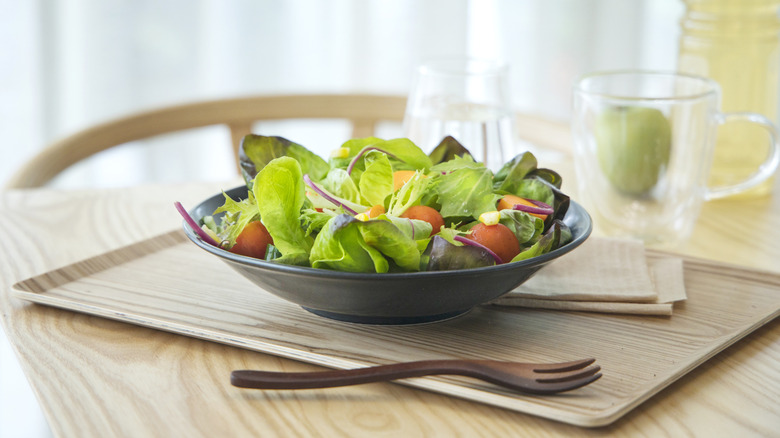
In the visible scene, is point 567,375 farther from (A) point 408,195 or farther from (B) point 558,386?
(A) point 408,195

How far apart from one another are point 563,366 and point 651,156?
1.36 feet

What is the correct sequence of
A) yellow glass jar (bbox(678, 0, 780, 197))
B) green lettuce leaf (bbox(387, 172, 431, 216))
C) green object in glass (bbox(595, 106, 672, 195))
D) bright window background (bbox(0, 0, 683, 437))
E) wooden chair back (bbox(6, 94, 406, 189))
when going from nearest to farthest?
1. green lettuce leaf (bbox(387, 172, 431, 216))
2. green object in glass (bbox(595, 106, 672, 195))
3. yellow glass jar (bbox(678, 0, 780, 197))
4. wooden chair back (bbox(6, 94, 406, 189))
5. bright window background (bbox(0, 0, 683, 437))

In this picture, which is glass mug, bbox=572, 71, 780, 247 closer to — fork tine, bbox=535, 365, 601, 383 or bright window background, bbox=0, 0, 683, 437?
fork tine, bbox=535, 365, 601, 383

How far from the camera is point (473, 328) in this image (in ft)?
2.03

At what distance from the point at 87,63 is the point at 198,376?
1.51m

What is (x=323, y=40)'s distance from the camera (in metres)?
2.15

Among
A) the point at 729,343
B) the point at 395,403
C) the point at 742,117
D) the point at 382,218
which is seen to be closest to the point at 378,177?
the point at 382,218

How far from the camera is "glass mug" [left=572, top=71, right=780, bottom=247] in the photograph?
2.77 feet

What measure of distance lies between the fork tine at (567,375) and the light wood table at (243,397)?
29 millimetres


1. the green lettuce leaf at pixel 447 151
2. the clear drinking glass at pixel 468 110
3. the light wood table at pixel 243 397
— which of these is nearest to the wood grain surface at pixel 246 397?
the light wood table at pixel 243 397

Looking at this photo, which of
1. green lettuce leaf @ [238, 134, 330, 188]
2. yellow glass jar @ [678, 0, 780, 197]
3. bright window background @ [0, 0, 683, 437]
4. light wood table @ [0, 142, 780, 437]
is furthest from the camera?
bright window background @ [0, 0, 683, 437]

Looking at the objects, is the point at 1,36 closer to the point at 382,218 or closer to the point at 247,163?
the point at 247,163

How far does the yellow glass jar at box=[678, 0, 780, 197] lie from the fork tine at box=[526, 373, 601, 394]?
25.7 inches

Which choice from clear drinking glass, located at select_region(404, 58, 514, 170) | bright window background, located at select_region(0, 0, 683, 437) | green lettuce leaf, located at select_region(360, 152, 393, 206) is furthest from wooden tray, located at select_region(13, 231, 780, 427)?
bright window background, located at select_region(0, 0, 683, 437)
